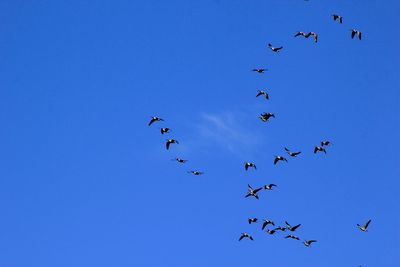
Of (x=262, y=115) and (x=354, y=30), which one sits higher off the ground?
(x=354, y=30)

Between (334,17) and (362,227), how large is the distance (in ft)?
84.8

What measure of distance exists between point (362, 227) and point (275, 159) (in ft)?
45.1

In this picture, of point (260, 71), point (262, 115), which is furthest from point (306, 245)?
point (260, 71)

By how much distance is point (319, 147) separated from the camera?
291 ft

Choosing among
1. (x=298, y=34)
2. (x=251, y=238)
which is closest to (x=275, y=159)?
(x=251, y=238)

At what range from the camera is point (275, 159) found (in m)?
86.6

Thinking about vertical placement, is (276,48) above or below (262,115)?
above

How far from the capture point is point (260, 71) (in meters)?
84.0

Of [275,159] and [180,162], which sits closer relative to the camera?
[180,162]

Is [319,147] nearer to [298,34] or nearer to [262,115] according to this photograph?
[262,115]

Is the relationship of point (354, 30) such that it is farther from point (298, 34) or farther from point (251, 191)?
point (251, 191)

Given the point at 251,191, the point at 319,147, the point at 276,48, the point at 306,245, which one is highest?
the point at 276,48

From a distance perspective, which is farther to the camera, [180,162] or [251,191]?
[251,191]

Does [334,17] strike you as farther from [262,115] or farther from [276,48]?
[262,115]
